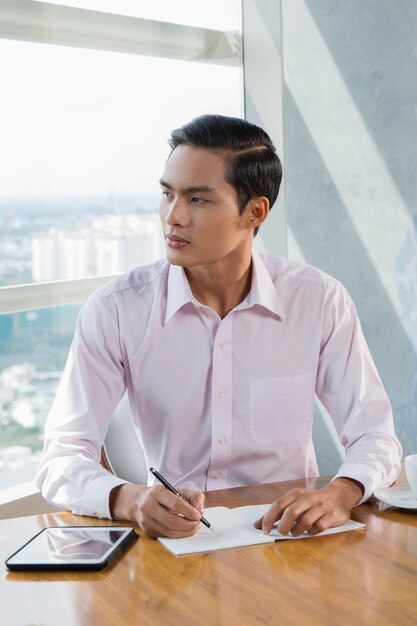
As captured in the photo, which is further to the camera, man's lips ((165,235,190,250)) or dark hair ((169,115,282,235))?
dark hair ((169,115,282,235))

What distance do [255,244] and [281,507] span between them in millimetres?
2884

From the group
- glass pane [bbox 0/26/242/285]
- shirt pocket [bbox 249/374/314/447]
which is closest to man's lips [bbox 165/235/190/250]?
shirt pocket [bbox 249/374/314/447]

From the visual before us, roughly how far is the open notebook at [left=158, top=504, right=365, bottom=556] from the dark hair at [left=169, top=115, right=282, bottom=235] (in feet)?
2.76

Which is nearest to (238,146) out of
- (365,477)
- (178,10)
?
(365,477)

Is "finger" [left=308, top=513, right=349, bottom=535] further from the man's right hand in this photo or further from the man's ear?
the man's ear

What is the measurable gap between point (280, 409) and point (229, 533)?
2.12 ft

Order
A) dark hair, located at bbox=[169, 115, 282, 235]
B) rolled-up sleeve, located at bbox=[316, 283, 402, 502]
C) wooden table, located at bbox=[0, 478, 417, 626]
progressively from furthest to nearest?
dark hair, located at bbox=[169, 115, 282, 235] < rolled-up sleeve, located at bbox=[316, 283, 402, 502] < wooden table, located at bbox=[0, 478, 417, 626]

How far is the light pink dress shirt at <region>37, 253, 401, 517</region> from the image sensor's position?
2080 millimetres

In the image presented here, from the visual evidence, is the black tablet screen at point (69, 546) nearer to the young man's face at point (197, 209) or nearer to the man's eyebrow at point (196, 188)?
the young man's face at point (197, 209)

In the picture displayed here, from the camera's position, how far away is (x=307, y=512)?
154 centimetres

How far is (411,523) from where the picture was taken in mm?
1587

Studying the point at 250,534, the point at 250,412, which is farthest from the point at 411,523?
the point at 250,412

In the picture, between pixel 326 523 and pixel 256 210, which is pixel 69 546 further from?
pixel 256 210

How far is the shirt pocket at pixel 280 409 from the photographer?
212cm
